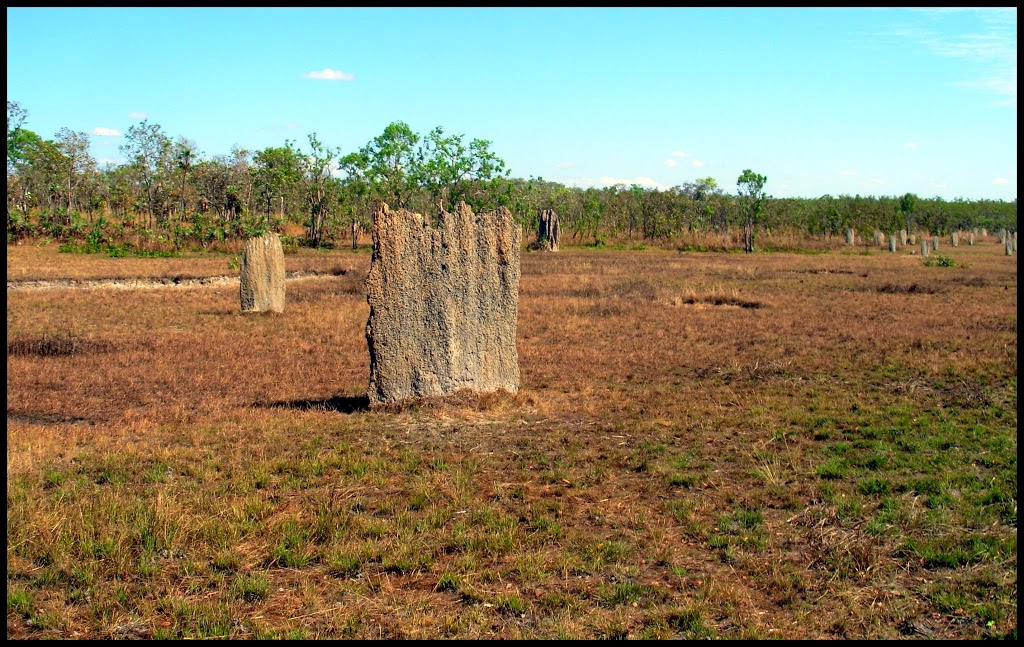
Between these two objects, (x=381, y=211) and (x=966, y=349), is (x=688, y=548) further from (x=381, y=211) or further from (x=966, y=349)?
(x=966, y=349)

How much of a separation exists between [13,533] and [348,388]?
21.8 ft

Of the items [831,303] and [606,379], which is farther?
[831,303]

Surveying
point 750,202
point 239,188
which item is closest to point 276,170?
point 239,188

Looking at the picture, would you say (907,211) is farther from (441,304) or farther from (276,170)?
(441,304)

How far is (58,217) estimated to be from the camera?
4500cm

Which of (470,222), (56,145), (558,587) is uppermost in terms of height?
(56,145)

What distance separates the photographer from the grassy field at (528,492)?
5418 millimetres

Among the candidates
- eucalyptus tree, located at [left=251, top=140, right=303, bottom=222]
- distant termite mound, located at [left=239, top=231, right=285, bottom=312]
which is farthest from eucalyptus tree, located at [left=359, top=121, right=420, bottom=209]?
distant termite mound, located at [left=239, top=231, right=285, bottom=312]

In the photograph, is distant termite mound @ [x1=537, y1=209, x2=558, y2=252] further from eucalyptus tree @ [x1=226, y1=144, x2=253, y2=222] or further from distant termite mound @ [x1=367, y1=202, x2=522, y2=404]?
distant termite mound @ [x1=367, y1=202, x2=522, y2=404]

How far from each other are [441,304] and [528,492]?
4.10m

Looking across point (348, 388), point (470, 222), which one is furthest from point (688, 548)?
point (348, 388)

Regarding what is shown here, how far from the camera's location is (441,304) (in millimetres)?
11273

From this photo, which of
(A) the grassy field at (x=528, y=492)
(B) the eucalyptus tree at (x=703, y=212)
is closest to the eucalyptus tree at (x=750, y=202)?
(B) the eucalyptus tree at (x=703, y=212)

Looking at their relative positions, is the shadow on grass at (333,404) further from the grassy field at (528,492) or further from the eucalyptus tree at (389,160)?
the eucalyptus tree at (389,160)
